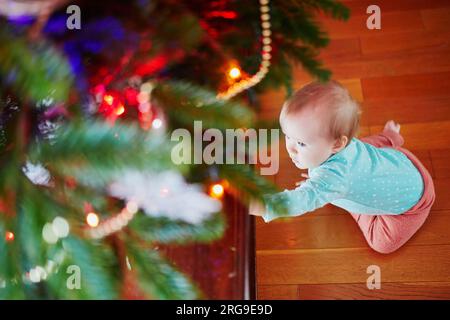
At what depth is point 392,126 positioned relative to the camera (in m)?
0.79

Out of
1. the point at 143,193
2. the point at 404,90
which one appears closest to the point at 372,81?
the point at 404,90

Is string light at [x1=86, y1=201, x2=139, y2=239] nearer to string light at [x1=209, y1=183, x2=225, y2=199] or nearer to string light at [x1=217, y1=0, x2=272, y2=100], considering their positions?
string light at [x1=209, y1=183, x2=225, y2=199]

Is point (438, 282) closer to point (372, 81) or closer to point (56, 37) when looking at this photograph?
point (372, 81)

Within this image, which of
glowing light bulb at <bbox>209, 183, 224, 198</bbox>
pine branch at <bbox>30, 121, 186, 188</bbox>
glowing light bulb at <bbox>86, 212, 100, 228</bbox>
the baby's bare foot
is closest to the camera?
pine branch at <bbox>30, 121, 186, 188</bbox>

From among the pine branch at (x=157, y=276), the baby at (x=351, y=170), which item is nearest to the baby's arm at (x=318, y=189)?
the baby at (x=351, y=170)

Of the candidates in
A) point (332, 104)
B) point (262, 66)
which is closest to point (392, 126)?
point (332, 104)

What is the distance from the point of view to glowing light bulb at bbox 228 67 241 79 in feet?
2.32

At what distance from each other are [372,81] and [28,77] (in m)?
0.62

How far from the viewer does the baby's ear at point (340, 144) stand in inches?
27.2

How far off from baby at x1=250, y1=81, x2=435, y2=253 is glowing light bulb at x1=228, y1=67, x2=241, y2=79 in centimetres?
9

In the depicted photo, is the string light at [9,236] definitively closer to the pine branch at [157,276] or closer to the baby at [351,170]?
the pine branch at [157,276]

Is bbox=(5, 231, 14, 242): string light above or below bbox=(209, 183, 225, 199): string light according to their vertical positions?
below

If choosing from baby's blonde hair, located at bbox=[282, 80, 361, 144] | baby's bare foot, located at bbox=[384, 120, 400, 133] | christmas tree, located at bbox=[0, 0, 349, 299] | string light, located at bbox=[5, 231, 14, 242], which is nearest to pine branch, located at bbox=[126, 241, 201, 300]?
christmas tree, located at bbox=[0, 0, 349, 299]

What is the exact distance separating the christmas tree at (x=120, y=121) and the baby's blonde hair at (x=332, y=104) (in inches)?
1.5
